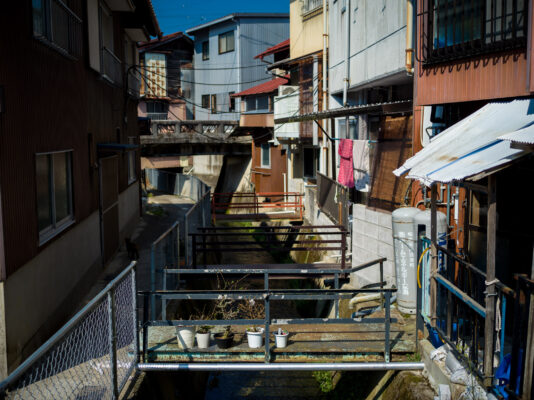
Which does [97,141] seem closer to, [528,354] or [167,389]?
[167,389]

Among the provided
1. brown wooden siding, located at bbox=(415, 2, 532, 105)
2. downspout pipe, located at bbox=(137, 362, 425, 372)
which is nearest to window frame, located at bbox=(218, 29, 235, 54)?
brown wooden siding, located at bbox=(415, 2, 532, 105)

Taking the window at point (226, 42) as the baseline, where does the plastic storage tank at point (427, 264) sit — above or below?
below

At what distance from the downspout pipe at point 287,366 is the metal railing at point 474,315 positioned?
66cm

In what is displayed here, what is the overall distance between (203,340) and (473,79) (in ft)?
17.0

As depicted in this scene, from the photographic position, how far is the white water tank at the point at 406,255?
27.5 ft

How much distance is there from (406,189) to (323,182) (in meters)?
7.94

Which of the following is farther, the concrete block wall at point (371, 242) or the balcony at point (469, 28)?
the concrete block wall at point (371, 242)

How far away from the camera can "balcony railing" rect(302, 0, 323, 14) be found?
21.1m

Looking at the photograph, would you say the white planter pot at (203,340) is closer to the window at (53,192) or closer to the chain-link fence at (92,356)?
the chain-link fence at (92,356)

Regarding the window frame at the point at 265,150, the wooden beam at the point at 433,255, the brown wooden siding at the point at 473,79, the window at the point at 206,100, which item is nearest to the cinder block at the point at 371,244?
the brown wooden siding at the point at 473,79

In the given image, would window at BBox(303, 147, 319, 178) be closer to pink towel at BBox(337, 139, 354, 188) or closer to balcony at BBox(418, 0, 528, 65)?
pink towel at BBox(337, 139, 354, 188)

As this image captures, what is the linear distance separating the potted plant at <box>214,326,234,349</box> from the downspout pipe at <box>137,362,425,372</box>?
348 millimetres

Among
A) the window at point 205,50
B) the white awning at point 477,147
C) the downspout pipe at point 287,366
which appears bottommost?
the downspout pipe at point 287,366

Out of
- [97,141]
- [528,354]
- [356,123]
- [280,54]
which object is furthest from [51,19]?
[280,54]
